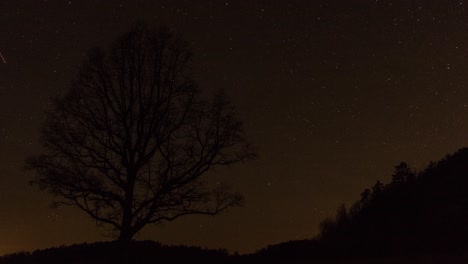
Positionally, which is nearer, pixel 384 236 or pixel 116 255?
pixel 384 236

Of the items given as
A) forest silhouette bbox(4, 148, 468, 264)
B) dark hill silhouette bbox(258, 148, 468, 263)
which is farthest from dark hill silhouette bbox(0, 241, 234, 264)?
dark hill silhouette bbox(258, 148, 468, 263)

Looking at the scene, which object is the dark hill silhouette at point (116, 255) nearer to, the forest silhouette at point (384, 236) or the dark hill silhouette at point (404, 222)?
the forest silhouette at point (384, 236)

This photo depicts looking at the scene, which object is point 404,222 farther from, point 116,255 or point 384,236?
point 116,255

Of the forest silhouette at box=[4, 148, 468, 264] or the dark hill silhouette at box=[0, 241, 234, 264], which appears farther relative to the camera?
the dark hill silhouette at box=[0, 241, 234, 264]

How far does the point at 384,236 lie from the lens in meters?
19.5

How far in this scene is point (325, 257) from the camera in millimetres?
17891

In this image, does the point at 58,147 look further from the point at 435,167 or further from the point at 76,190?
the point at 435,167

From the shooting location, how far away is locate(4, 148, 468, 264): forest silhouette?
17.5 meters

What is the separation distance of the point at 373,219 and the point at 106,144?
9.69 m

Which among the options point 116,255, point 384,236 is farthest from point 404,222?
point 116,255

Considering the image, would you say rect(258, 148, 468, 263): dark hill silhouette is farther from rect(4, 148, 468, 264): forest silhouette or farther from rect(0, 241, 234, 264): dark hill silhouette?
rect(0, 241, 234, 264): dark hill silhouette

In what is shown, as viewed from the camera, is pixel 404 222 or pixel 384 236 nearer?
pixel 384 236

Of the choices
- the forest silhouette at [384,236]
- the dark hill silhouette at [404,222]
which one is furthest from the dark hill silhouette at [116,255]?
the dark hill silhouette at [404,222]

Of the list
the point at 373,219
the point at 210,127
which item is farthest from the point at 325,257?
the point at 210,127
